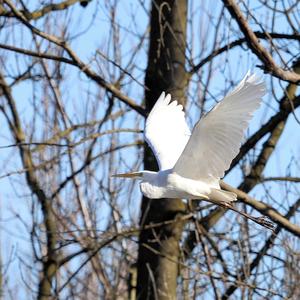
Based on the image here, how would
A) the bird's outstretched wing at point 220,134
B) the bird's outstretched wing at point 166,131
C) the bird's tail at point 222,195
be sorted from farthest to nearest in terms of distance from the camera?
the bird's outstretched wing at point 166,131
the bird's tail at point 222,195
the bird's outstretched wing at point 220,134

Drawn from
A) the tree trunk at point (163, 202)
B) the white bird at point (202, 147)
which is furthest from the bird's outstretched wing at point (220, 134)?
the tree trunk at point (163, 202)

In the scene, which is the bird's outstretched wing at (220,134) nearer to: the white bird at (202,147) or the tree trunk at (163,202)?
the white bird at (202,147)

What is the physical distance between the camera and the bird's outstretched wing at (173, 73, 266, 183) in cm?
534

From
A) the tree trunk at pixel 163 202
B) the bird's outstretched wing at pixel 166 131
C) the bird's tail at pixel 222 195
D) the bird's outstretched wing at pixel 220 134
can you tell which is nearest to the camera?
the bird's outstretched wing at pixel 220 134

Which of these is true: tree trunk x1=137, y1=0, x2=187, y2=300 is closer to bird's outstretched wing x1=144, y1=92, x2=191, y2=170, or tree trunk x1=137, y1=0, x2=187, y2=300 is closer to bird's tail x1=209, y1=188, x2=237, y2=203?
bird's outstretched wing x1=144, y1=92, x2=191, y2=170

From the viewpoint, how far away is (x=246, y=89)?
5316 millimetres

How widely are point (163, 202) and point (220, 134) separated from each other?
7.15ft

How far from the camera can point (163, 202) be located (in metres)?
7.75

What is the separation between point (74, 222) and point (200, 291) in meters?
2.18

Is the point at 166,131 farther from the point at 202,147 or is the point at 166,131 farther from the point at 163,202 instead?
the point at 163,202

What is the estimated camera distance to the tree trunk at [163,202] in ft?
24.7

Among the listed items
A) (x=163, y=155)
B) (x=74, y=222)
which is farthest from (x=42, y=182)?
(x=163, y=155)

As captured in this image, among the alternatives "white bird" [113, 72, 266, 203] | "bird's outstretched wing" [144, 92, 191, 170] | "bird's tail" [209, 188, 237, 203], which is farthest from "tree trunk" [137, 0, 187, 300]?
"bird's tail" [209, 188, 237, 203]

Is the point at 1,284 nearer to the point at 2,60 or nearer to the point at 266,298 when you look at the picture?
the point at 2,60
